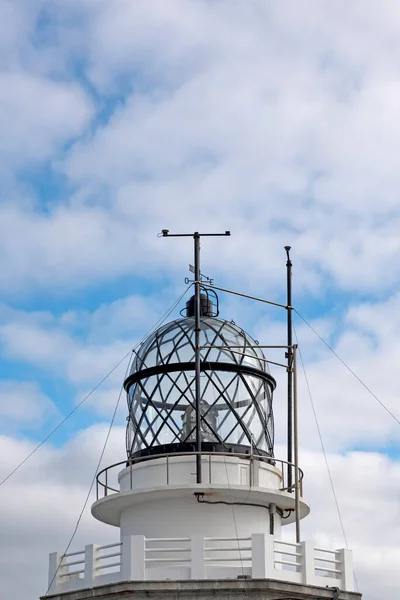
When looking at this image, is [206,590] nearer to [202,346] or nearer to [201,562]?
[201,562]

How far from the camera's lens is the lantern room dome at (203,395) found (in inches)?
934

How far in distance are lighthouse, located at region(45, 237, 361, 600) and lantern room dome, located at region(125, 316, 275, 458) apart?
0.02m

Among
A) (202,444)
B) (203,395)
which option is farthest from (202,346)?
(202,444)

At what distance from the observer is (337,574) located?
22422mm

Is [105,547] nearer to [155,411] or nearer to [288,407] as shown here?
[155,411]

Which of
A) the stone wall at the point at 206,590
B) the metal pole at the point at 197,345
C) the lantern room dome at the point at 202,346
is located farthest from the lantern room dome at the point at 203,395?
the stone wall at the point at 206,590

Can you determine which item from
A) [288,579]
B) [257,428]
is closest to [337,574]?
[288,579]

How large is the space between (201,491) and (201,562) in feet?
5.62

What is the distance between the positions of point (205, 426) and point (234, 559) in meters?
3.26

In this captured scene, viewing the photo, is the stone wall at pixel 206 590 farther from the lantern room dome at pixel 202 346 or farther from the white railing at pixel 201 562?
the lantern room dome at pixel 202 346

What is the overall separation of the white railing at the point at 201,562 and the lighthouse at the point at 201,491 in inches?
0.8

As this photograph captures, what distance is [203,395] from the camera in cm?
2383

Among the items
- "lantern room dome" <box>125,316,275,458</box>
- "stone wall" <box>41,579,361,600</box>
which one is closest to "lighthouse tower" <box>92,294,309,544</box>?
"lantern room dome" <box>125,316,275,458</box>

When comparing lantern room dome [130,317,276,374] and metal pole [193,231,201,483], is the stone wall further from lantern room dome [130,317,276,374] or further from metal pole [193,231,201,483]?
lantern room dome [130,317,276,374]
